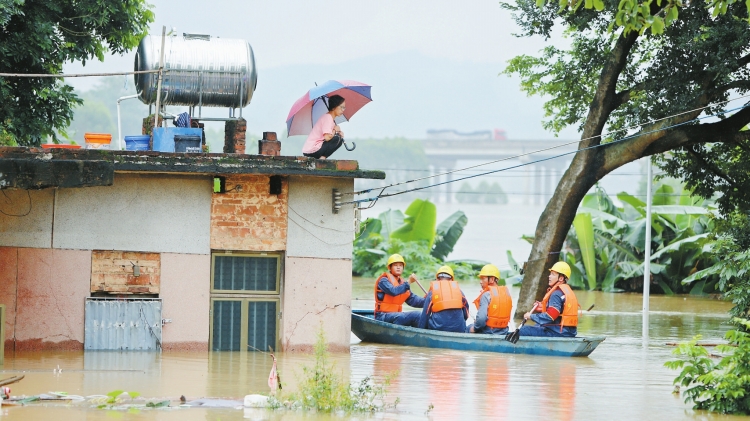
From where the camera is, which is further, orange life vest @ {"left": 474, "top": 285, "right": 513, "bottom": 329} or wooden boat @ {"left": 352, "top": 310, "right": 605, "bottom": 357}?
orange life vest @ {"left": 474, "top": 285, "right": 513, "bottom": 329}

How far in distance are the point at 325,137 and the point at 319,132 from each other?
16cm

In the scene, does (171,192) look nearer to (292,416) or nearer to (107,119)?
(292,416)

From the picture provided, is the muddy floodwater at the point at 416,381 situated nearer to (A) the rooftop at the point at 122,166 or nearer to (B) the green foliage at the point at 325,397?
(B) the green foliage at the point at 325,397

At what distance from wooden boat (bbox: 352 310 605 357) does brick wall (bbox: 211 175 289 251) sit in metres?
3.20

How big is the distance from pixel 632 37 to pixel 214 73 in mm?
9802

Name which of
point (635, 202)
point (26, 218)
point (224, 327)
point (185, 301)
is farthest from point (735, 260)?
point (635, 202)

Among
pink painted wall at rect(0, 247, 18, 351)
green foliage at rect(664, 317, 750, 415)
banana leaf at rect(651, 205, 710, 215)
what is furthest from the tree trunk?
pink painted wall at rect(0, 247, 18, 351)

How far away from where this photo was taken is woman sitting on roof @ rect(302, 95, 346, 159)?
17047 millimetres

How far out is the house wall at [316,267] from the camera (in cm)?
1655

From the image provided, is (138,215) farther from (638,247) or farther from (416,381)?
(638,247)

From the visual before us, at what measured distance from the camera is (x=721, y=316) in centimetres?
2842

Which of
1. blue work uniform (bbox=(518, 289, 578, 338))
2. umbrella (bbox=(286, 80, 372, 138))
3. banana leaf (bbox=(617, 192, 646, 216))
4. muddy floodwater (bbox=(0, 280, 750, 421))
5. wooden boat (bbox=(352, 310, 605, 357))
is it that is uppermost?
umbrella (bbox=(286, 80, 372, 138))

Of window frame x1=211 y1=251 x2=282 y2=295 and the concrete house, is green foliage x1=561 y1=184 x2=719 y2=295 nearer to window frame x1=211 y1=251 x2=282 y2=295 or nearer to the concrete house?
the concrete house

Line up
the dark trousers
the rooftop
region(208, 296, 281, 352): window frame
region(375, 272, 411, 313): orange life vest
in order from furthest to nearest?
region(375, 272, 411, 313): orange life vest
the dark trousers
region(208, 296, 281, 352): window frame
the rooftop
